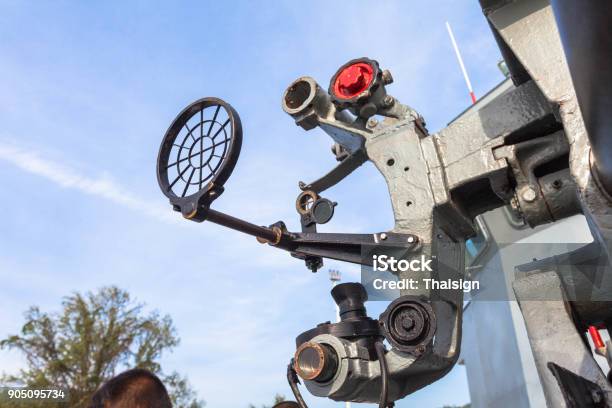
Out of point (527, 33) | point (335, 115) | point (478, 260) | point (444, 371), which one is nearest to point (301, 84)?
point (335, 115)

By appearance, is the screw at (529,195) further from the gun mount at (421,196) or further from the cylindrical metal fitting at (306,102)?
the cylindrical metal fitting at (306,102)

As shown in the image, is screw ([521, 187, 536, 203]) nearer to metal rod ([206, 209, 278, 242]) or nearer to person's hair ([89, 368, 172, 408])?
metal rod ([206, 209, 278, 242])

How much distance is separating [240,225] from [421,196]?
816 mm

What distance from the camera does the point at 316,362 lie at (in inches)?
81.9

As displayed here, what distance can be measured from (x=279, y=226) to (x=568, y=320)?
1295 mm

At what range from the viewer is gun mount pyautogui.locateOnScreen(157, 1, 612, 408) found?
2021 mm

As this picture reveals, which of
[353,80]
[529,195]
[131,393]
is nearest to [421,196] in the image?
[529,195]

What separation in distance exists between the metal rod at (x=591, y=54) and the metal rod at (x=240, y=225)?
148 centimetres

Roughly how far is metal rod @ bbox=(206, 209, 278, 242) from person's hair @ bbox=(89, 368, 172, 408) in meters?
0.68

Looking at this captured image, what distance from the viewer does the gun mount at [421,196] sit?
6.63 feet

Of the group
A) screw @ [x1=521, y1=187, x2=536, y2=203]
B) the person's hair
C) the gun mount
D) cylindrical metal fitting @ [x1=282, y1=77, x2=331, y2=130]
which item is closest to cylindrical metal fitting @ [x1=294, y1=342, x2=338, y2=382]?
the gun mount

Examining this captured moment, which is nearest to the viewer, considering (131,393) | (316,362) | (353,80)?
(131,393)

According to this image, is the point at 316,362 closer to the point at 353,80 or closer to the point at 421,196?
the point at 421,196

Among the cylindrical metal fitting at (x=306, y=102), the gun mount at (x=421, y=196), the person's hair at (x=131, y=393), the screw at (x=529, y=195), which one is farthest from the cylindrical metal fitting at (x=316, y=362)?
the cylindrical metal fitting at (x=306, y=102)
